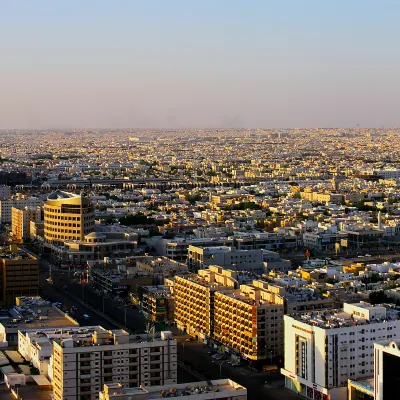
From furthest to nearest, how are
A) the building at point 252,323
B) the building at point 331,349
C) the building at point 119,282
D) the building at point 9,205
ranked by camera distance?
1. the building at point 9,205
2. the building at point 119,282
3. the building at point 252,323
4. the building at point 331,349

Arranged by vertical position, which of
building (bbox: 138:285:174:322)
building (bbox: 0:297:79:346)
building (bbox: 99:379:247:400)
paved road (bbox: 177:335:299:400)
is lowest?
paved road (bbox: 177:335:299:400)

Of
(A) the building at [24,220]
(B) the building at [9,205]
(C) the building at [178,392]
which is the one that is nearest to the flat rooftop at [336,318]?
(C) the building at [178,392]

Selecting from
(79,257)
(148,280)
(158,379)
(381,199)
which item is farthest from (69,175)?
(158,379)

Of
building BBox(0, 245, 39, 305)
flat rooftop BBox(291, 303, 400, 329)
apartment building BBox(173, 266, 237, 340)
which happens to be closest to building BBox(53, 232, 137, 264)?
building BBox(0, 245, 39, 305)

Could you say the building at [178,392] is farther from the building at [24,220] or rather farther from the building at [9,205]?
the building at [9,205]

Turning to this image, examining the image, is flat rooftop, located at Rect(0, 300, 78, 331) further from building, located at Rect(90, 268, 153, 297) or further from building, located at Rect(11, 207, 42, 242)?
building, located at Rect(11, 207, 42, 242)

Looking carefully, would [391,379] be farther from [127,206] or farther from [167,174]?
[167,174]
